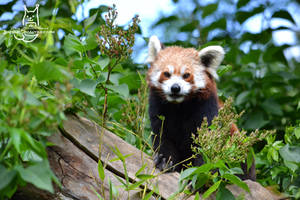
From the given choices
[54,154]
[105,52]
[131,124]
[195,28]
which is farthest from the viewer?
[195,28]

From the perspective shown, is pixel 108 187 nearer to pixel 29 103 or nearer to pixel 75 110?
pixel 75 110

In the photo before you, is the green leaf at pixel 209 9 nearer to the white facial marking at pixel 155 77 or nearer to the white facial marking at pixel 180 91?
the white facial marking at pixel 155 77

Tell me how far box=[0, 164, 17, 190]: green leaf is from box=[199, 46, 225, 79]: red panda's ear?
3234 mm

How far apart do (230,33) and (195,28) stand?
0.86 metres

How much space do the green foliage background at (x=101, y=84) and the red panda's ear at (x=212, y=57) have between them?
173 millimetres

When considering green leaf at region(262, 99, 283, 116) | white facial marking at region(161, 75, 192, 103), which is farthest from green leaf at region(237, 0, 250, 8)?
white facial marking at region(161, 75, 192, 103)

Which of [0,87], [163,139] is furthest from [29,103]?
[163,139]

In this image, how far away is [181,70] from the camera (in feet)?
15.1

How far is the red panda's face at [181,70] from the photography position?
4.47m

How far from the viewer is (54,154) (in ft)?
10.7

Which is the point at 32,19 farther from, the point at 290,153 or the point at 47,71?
the point at 290,153

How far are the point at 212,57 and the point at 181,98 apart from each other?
2.54 feet

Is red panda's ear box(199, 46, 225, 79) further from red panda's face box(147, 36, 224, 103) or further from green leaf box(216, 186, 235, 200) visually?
green leaf box(216, 186, 235, 200)

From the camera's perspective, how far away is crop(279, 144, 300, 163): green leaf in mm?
3950
